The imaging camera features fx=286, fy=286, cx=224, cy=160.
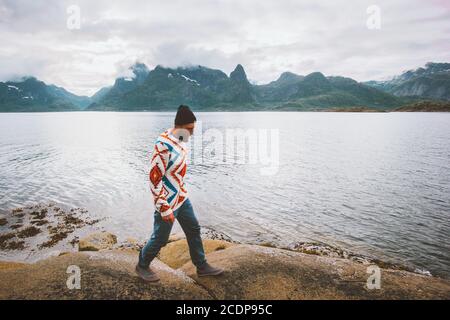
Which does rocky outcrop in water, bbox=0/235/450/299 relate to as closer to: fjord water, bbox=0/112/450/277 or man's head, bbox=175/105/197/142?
man's head, bbox=175/105/197/142

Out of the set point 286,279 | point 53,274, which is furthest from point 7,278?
point 286,279

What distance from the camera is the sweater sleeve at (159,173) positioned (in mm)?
6348

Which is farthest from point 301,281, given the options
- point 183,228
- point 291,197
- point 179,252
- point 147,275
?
point 291,197

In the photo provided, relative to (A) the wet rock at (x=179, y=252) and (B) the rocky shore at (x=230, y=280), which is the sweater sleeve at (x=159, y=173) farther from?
(A) the wet rock at (x=179, y=252)

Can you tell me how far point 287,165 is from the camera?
1583 inches

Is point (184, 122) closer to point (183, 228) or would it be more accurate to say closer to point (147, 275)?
point (183, 228)

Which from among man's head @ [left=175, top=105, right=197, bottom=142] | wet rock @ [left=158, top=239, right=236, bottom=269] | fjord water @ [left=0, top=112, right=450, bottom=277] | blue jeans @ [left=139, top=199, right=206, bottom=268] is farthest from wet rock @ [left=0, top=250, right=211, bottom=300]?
fjord water @ [left=0, top=112, right=450, bottom=277]

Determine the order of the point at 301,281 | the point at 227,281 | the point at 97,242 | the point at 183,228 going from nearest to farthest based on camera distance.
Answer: the point at 183,228
the point at 227,281
the point at 301,281
the point at 97,242

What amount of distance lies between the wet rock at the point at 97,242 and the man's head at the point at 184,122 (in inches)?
456

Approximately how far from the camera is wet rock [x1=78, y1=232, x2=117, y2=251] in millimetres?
15281

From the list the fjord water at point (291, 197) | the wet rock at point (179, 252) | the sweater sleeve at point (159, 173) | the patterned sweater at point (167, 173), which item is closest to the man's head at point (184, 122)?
the patterned sweater at point (167, 173)

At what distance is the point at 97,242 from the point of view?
15.9 m

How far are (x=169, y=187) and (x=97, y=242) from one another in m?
11.6


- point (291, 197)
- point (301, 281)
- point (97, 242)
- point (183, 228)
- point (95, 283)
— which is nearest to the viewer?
point (183, 228)
